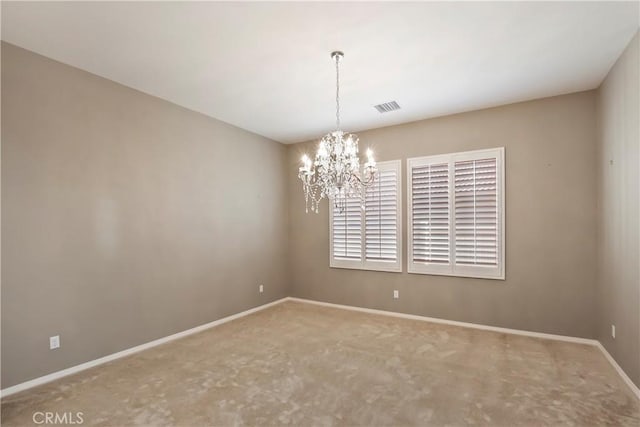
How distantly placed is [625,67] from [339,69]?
2618mm

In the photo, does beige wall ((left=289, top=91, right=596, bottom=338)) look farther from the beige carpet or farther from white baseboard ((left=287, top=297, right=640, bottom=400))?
the beige carpet

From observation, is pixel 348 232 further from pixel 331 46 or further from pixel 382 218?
pixel 331 46

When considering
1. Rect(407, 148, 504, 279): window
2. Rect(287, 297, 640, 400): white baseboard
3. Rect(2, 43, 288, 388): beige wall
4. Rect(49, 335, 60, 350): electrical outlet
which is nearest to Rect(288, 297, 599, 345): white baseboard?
Rect(287, 297, 640, 400): white baseboard

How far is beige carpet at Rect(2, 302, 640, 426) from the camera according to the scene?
2.42 m

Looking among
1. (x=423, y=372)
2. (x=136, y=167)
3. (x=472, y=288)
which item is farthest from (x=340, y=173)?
(x=472, y=288)

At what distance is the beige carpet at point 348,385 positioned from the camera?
2422 mm

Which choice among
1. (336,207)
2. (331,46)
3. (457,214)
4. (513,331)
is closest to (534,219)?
(457,214)

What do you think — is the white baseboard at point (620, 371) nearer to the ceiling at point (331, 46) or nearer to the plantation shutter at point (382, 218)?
the plantation shutter at point (382, 218)

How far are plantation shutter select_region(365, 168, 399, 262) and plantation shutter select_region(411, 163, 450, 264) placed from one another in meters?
0.30

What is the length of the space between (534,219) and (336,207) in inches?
101

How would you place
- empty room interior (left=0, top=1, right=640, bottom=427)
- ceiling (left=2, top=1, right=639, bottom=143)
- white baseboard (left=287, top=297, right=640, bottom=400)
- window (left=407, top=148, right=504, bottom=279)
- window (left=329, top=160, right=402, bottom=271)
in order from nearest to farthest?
ceiling (left=2, top=1, right=639, bottom=143) < empty room interior (left=0, top=1, right=640, bottom=427) < white baseboard (left=287, top=297, right=640, bottom=400) < window (left=407, top=148, right=504, bottom=279) < window (left=329, top=160, right=402, bottom=271)

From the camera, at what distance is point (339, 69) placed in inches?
129

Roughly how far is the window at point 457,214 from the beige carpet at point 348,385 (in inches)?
39.0

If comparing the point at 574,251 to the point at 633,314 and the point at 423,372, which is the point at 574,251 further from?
the point at 423,372
